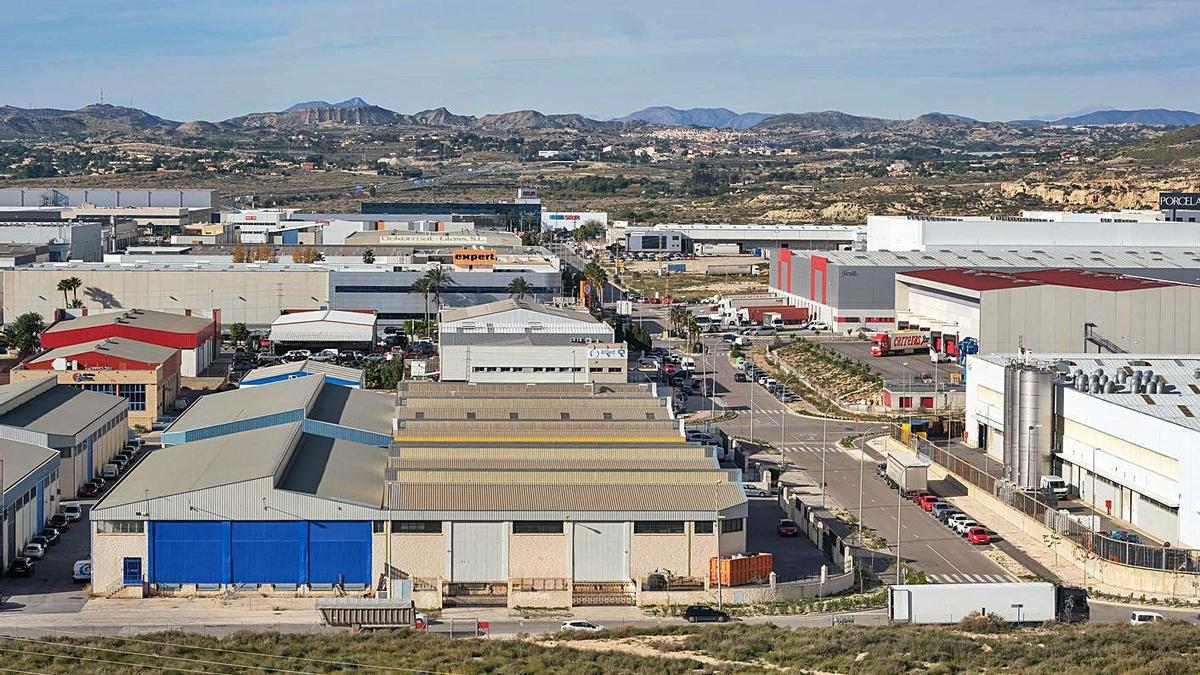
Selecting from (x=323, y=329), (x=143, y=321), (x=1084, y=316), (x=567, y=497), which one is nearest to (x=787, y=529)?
(x=567, y=497)

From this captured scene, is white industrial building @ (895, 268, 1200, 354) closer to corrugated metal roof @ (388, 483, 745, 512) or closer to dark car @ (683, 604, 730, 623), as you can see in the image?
corrugated metal roof @ (388, 483, 745, 512)

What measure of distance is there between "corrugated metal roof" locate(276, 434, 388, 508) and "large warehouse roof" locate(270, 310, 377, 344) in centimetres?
3480

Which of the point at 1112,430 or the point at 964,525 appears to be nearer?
the point at 1112,430

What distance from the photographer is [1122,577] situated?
37969 mm

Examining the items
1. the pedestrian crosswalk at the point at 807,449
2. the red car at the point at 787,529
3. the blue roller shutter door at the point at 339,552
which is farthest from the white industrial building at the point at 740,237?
the blue roller shutter door at the point at 339,552

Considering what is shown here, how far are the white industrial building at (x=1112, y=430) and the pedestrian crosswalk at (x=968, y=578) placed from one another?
4.56 m

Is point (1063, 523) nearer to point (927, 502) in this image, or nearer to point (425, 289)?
point (927, 502)

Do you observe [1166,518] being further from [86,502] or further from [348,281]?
[348,281]

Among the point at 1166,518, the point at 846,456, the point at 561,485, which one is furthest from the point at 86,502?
the point at 1166,518

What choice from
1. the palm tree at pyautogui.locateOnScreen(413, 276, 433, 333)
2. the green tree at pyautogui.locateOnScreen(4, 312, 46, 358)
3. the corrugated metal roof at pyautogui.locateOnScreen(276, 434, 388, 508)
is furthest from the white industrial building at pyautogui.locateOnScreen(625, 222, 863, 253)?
the corrugated metal roof at pyautogui.locateOnScreen(276, 434, 388, 508)

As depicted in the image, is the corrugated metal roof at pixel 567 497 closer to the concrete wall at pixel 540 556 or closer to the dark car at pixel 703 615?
the concrete wall at pixel 540 556

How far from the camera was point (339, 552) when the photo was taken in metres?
37.5

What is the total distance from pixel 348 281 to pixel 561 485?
162ft

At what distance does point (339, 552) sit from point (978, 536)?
16095 mm
